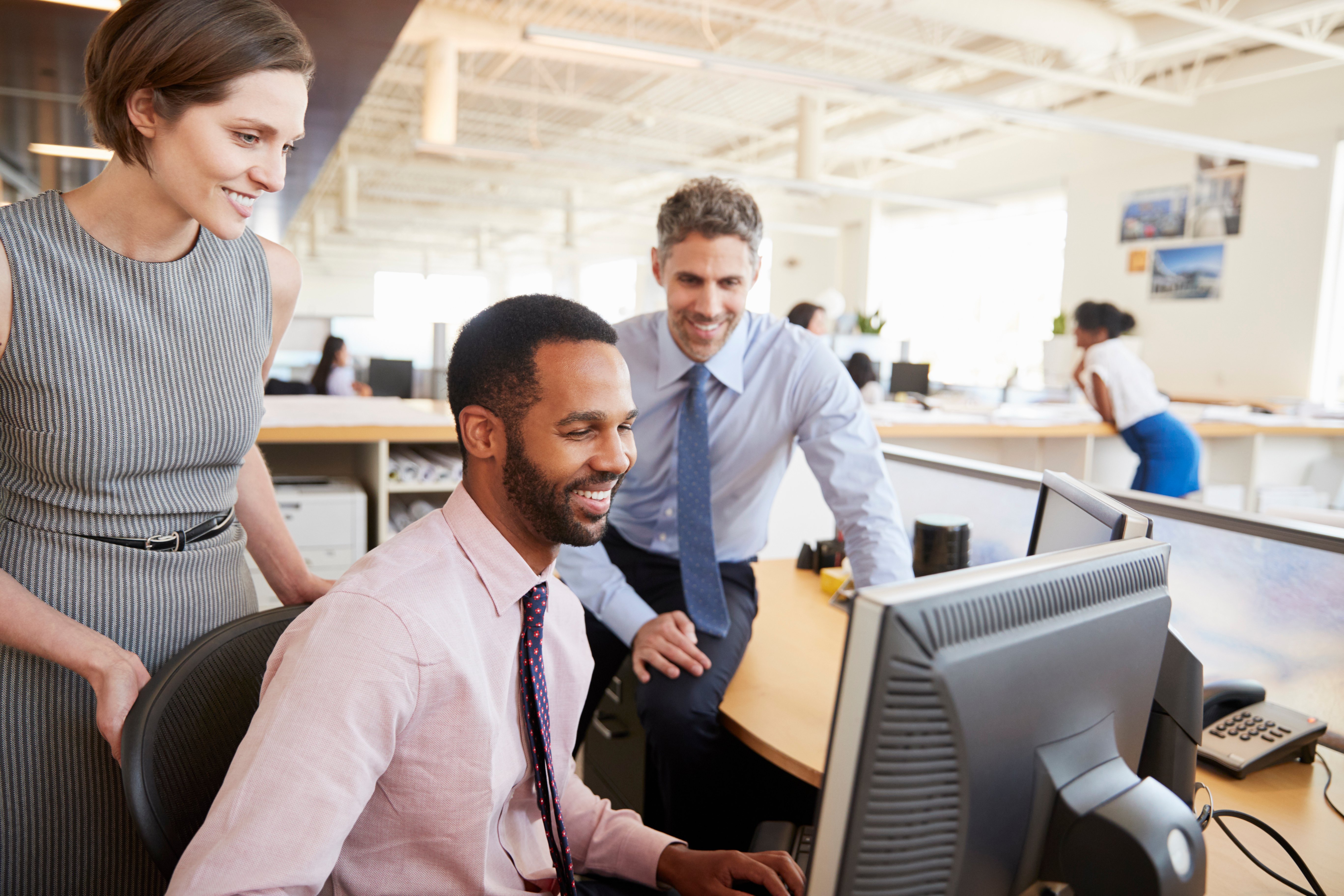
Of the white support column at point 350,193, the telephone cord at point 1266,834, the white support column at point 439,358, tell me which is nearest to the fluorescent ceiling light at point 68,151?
the white support column at point 439,358

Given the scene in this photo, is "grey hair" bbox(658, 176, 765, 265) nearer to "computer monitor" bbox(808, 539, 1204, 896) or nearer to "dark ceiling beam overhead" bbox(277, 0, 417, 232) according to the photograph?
"computer monitor" bbox(808, 539, 1204, 896)

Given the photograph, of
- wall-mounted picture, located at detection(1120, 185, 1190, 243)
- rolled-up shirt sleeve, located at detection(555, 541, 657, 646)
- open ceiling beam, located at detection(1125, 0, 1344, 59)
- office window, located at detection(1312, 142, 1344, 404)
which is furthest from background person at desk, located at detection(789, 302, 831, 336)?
wall-mounted picture, located at detection(1120, 185, 1190, 243)

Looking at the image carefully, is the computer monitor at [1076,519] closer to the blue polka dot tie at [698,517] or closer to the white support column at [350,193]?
the blue polka dot tie at [698,517]

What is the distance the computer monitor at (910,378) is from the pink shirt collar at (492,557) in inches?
247

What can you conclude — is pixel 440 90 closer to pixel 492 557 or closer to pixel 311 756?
pixel 492 557

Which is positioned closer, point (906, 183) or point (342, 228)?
point (906, 183)

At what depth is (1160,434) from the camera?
13.6 ft

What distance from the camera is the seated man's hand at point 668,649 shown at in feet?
4.59

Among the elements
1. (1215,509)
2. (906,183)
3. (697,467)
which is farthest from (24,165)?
(906,183)

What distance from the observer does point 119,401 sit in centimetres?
100

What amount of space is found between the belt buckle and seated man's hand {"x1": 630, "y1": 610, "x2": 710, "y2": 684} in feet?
2.26

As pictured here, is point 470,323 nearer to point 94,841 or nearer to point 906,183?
point 94,841

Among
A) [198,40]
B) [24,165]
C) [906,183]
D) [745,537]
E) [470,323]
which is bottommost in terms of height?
[745,537]

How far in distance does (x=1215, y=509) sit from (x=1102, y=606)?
3.36 ft
